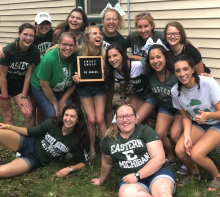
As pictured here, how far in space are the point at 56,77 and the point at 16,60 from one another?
71cm

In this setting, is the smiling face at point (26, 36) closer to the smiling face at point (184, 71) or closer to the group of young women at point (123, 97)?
the group of young women at point (123, 97)

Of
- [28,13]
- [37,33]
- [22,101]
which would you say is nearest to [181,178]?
[22,101]

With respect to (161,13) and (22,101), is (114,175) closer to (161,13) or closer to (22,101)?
(22,101)

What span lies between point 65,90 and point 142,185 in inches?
83.9

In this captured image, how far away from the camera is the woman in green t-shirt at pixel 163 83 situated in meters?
3.86

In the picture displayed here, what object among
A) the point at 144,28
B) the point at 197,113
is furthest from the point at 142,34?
the point at 197,113

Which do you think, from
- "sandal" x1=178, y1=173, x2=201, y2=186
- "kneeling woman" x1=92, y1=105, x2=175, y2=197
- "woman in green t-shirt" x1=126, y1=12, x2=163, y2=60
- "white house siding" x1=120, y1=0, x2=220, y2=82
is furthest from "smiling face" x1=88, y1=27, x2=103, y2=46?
"sandal" x1=178, y1=173, x2=201, y2=186

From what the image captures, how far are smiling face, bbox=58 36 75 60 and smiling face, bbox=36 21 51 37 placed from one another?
82 cm

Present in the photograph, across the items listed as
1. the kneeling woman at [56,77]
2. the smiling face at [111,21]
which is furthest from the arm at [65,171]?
the smiling face at [111,21]

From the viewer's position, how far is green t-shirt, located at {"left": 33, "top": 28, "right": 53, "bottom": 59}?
4.97m

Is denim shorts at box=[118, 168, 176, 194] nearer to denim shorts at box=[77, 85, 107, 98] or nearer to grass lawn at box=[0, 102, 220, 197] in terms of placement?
grass lawn at box=[0, 102, 220, 197]

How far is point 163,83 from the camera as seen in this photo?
3990 mm

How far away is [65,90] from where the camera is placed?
471cm

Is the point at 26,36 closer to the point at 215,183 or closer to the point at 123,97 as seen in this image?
the point at 123,97
